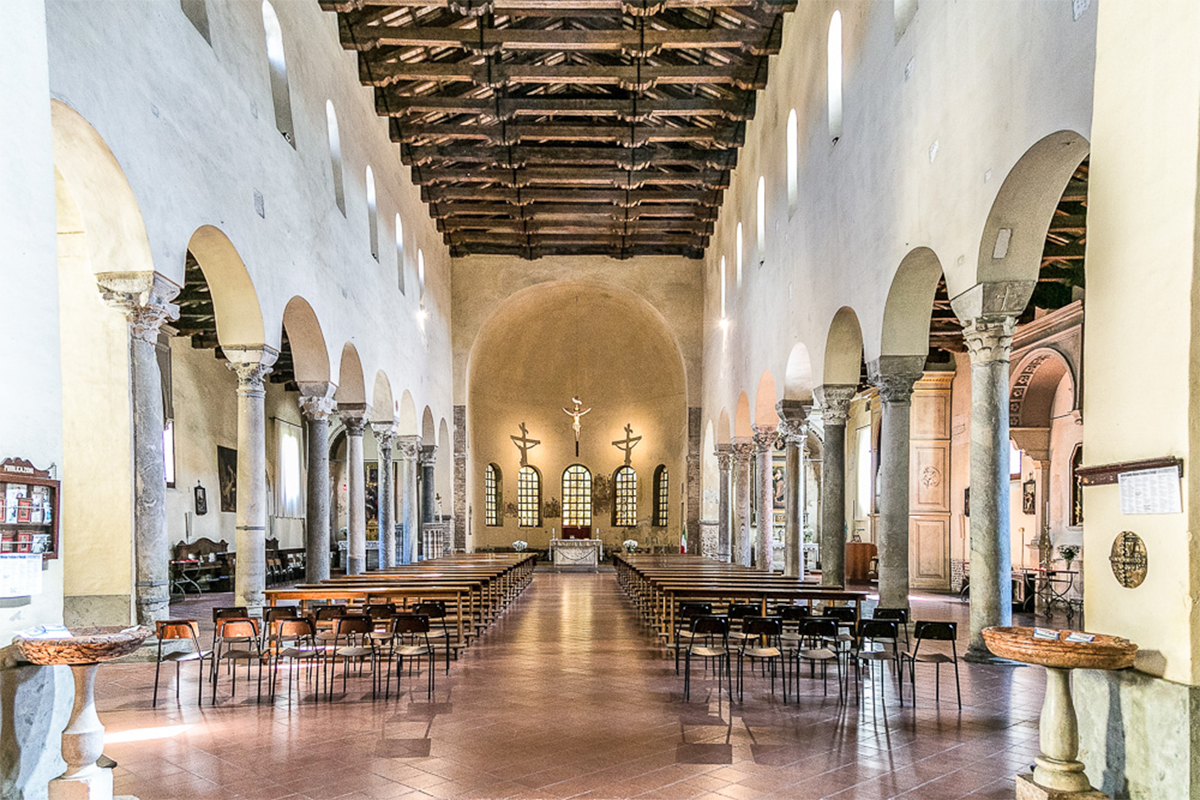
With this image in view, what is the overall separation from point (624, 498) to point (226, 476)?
1441cm

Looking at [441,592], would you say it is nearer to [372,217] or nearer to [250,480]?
[250,480]

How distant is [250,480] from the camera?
1238cm

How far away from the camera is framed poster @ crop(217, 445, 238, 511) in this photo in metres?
23.5

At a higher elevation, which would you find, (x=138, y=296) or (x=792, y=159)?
(x=792, y=159)

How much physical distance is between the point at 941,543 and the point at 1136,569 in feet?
55.9

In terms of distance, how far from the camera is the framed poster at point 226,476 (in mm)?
23500

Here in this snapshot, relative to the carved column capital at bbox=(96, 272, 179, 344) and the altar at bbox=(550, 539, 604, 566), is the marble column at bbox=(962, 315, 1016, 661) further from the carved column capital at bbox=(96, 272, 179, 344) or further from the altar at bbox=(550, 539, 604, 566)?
the altar at bbox=(550, 539, 604, 566)

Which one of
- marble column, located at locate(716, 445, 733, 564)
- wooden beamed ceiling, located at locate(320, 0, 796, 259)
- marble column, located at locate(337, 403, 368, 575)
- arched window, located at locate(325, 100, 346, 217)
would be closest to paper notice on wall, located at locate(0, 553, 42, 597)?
arched window, located at locate(325, 100, 346, 217)

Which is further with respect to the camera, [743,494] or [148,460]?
[743,494]

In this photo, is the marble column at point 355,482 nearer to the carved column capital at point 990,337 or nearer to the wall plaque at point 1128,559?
the carved column capital at point 990,337

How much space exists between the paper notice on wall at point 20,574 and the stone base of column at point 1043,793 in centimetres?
538

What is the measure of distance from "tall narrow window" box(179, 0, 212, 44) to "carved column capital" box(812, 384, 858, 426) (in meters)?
9.38

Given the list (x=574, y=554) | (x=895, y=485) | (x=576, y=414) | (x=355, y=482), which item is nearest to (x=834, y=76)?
(x=895, y=485)

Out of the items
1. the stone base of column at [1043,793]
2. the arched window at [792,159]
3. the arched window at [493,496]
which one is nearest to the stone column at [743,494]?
the arched window at [792,159]
